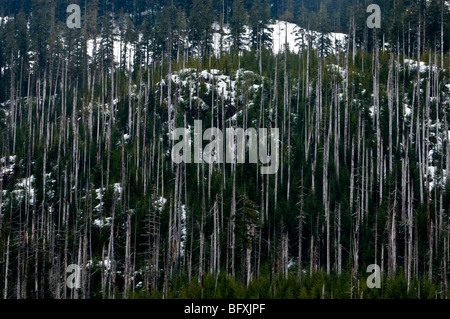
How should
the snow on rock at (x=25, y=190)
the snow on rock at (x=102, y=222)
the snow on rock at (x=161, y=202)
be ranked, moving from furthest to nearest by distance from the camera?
the snow on rock at (x=25, y=190) < the snow on rock at (x=161, y=202) < the snow on rock at (x=102, y=222)

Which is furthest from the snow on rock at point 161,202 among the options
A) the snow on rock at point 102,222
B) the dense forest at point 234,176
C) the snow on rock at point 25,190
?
the snow on rock at point 25,190

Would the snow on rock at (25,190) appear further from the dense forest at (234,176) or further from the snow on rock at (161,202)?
the snow on rock at (161,202)

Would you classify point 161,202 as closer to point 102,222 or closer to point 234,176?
point 102,222

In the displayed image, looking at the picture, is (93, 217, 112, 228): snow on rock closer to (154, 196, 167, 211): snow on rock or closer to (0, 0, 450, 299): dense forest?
(0, 0, 450, 299): dense forest

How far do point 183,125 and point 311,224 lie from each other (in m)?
19.2

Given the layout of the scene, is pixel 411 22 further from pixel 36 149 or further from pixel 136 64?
pixel 36 149

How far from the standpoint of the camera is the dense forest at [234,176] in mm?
39688

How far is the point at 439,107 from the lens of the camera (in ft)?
180

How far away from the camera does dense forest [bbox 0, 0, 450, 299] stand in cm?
3969

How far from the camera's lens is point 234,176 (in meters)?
46.5

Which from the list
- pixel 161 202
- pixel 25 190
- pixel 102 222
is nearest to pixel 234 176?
pixel 161 202

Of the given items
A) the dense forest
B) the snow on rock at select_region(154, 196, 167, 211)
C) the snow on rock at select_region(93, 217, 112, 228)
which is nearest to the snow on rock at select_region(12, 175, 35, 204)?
the dense forest
